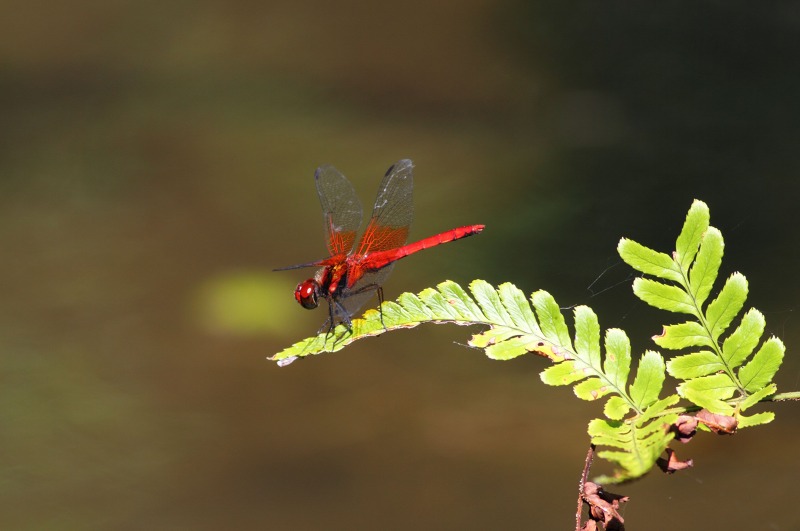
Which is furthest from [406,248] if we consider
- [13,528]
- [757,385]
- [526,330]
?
[13,528]

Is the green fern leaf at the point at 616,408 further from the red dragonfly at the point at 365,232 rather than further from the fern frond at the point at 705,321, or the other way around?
the red dragonfly at the point at 365,232

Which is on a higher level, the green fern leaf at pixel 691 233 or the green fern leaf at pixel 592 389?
the green fern leaf at pixel 691 233

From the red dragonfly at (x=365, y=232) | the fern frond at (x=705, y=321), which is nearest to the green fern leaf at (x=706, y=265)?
the fern frond at (x=705, y=321)

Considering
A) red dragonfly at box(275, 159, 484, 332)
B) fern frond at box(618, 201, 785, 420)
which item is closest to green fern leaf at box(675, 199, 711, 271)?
fern frond at box(618, 201, 785, 420)

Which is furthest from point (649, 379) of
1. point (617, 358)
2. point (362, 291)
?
point (362, 291)

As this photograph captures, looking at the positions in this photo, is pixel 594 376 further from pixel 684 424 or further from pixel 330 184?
pixel 330 184
